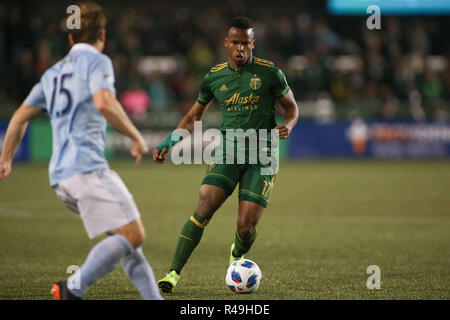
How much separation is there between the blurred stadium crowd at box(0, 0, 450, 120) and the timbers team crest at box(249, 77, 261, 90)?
1404cm

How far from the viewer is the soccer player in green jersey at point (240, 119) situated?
6.14 m

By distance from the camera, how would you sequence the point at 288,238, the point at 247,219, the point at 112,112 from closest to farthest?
the point at 112,112, the point at 247,219, the point at 288,238

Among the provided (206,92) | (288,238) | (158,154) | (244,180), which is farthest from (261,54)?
(158,154)

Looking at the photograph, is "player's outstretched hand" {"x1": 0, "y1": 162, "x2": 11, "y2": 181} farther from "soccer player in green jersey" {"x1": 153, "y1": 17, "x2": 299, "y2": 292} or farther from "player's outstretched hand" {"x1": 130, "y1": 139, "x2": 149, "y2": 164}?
"soccer player in green jersey" {"x1": 153, "y1": 17, "x2": 299, "y2": 292}

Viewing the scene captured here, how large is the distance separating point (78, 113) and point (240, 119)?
6.30 ft

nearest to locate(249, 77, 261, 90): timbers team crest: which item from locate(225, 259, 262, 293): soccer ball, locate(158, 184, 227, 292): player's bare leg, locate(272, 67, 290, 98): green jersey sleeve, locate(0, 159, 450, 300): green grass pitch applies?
locate(272, 67, 290, 98): green jersey sleeve

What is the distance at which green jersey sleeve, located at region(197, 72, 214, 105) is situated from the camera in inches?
254

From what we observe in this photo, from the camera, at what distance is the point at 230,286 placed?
5.87 meters

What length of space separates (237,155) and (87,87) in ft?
6.33

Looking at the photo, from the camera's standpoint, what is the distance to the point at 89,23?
15.7 feet

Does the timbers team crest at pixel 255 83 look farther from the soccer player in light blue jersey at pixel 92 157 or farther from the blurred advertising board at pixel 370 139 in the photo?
the blurred advertising board at pixel 370 139

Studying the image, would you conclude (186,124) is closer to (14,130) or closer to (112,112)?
(14,130)

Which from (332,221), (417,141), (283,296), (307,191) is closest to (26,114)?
(283,296)

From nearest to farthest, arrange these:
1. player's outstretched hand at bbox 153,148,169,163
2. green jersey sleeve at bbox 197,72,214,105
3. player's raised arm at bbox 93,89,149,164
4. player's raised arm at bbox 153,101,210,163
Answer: player's raised arm at bbox 93,89,149,164, player's outstretched hand at bbox 153,148,169,163, player's raised arm at bbox 153,101,210,163, green jersey sleeve at bbox 197,72,214,105
